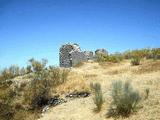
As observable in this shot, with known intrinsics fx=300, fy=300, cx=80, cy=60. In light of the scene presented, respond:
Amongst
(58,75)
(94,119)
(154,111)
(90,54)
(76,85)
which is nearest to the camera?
(154,111)

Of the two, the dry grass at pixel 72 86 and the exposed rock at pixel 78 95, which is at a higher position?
the dry grass at pixel 72 86

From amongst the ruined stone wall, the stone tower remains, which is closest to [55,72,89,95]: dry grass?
the ruined stone wall

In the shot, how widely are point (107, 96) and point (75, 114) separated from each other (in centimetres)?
190

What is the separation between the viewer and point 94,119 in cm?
1175

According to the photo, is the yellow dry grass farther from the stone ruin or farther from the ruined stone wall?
the stone ruin

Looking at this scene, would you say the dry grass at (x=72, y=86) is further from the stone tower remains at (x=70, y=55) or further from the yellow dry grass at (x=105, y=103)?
the stone tower remains at (x=70, y=55)

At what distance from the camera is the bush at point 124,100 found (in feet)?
38.1

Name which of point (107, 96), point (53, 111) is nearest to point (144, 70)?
point (107, 96)

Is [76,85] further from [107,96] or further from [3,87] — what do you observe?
[3,87]

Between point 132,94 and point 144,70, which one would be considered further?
point 144,70

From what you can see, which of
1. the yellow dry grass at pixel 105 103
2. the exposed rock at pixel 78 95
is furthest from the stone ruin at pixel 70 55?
the exposed rock at pixel 78 95

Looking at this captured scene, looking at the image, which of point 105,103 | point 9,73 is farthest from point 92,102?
point 9,73

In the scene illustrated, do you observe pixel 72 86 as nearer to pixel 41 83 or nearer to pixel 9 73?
pixel 41 83

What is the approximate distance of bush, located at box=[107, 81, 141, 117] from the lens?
38.1ft
